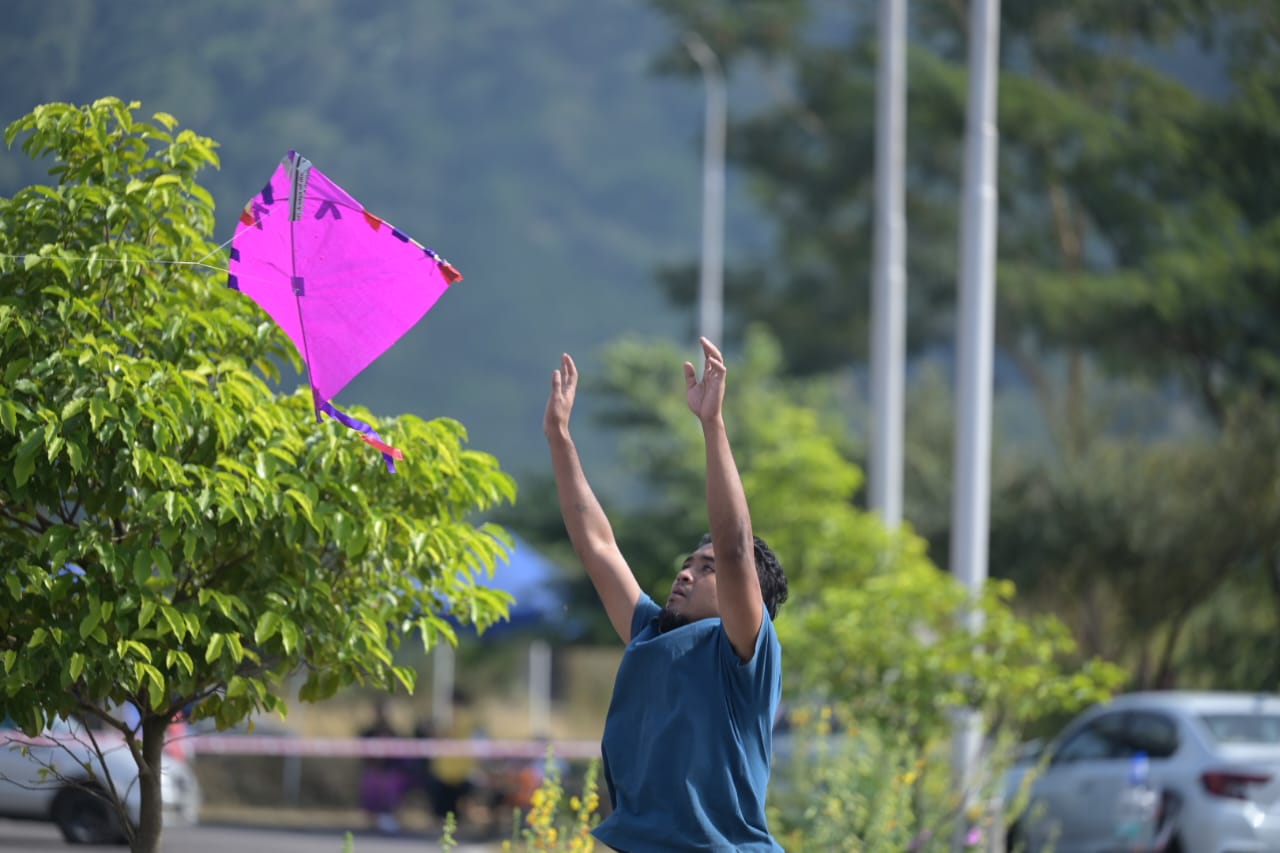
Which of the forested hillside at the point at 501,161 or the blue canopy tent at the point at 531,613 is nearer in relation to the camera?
the blue canopy tent at the point at 531,613

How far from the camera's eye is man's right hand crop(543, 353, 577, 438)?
507 centimetres

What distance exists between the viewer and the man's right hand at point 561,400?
507cm

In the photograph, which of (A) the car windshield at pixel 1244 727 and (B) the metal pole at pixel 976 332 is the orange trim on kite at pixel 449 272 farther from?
(A) the car windshield at pixel 1244 727

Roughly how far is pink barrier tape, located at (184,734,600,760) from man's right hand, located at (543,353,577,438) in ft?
50.2

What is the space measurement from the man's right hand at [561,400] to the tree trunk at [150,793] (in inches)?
68.8

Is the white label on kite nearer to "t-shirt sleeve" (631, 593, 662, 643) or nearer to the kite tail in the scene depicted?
the kite tail

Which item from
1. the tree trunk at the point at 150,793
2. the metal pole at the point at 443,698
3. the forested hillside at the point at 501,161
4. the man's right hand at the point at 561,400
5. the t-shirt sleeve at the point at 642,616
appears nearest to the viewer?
the t-shirt sleeve at the point at 642,616

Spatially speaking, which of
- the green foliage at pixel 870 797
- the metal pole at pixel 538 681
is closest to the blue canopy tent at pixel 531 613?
the metal pole at pixel 538 681

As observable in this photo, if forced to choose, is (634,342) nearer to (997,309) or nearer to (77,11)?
(997,309)

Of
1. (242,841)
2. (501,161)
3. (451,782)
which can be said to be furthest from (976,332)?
(501,161)

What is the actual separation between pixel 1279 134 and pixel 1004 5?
8.75 m

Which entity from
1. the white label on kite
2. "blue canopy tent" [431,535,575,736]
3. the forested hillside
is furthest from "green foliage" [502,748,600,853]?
the forested hillside

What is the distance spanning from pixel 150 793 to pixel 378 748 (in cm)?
1514

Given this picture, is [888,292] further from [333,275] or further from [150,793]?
[150,793]
